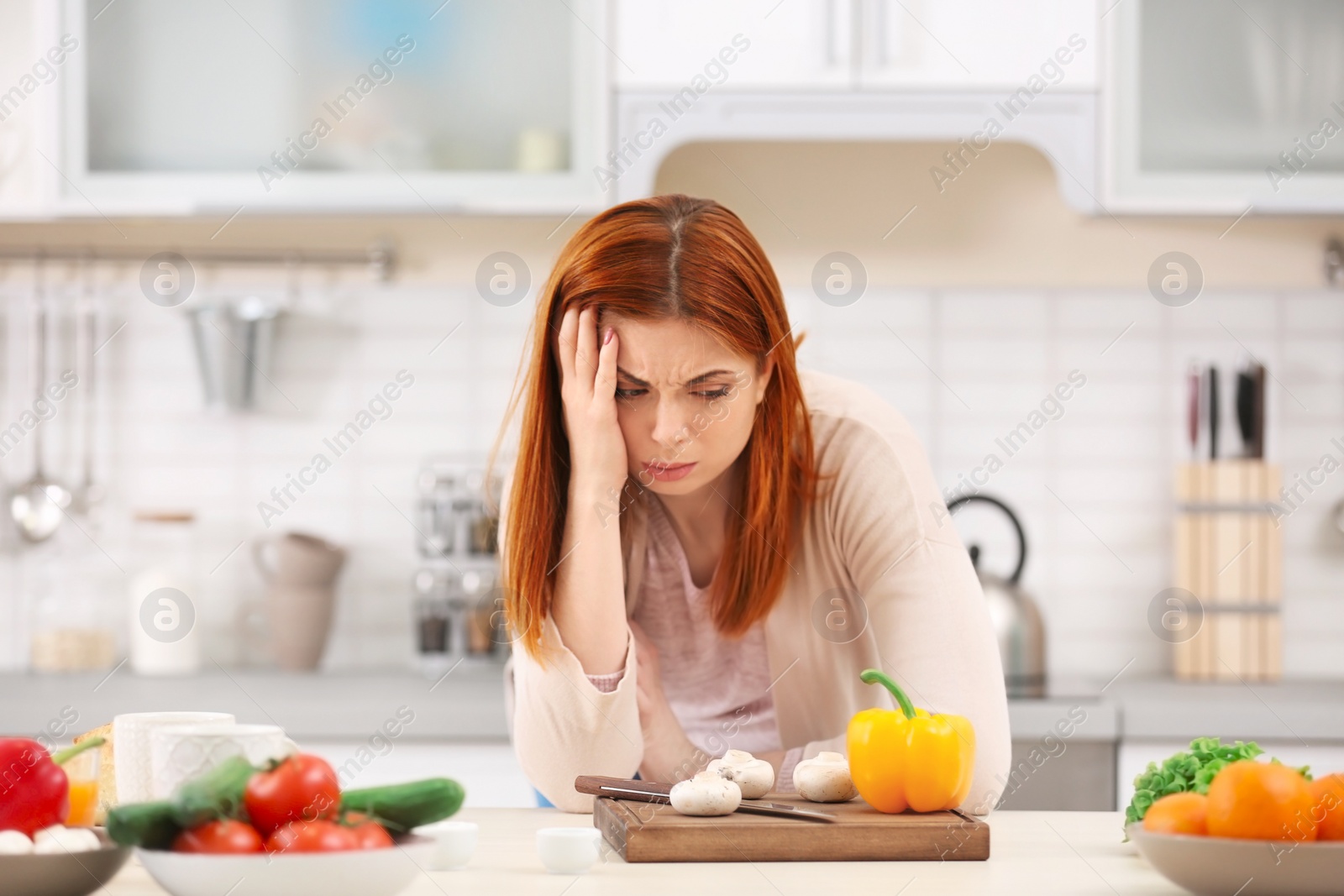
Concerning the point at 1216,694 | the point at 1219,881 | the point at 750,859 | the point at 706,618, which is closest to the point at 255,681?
the point at 706,618

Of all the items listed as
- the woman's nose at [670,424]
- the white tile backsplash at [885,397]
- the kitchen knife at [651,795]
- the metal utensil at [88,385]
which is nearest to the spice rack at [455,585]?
the white tile backsplash at [885,397]

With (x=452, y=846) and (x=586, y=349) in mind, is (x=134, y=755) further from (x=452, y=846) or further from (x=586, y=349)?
(x=586, y=349)

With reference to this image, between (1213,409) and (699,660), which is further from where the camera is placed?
(1213,409)

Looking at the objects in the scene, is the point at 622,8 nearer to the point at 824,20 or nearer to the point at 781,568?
the point at 824,20

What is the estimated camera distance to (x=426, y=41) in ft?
7.45

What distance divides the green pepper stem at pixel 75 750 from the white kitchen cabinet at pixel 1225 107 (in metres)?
1.82

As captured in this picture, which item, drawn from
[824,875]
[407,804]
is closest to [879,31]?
[824,875]

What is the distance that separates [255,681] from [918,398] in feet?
4.24

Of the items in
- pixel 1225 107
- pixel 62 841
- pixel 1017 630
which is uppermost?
pixel 1225 107

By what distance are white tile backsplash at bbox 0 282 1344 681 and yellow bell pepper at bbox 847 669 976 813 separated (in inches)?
56.9

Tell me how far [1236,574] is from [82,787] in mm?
1963

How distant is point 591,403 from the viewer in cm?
128

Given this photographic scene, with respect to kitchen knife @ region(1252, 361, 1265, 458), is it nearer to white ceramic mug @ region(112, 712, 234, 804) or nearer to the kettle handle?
the kettle handle

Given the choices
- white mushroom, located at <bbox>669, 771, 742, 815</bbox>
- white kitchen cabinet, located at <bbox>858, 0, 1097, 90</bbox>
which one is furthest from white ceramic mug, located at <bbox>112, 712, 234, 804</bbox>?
white kitchen cabinet, located at <bbox>858, 0, 1097, 90</bbox>
